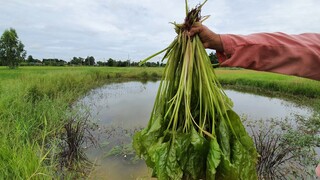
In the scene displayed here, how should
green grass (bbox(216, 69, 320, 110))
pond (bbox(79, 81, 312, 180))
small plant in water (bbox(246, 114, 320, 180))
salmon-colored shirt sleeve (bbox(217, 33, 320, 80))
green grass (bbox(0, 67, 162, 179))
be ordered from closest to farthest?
salmon-colored shirt sleeve (bbox(217, 33, 320, 80))
green grass (bbox(0, 67, 162, 179))
small plant in water (bbox(246, 114, 320, 180))
pond (bbox(79, 81, 312, 180))
green grass (bbox(216, 69, 320, 110))

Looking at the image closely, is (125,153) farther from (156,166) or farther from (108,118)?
(156,166)

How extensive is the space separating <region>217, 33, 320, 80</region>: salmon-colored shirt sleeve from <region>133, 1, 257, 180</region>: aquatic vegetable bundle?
12 cm

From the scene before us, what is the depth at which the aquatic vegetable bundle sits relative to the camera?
36.1 inches

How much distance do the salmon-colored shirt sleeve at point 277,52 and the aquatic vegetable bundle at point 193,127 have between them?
0.12 meters

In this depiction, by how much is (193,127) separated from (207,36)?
36 centimetres

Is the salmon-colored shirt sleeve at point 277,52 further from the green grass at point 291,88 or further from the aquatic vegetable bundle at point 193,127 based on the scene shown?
the green grass at point 291,88

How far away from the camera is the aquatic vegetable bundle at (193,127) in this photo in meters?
0.92

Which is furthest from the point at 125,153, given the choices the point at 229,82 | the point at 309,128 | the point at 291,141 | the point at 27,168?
the point at 229,82

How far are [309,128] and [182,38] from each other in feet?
25.3

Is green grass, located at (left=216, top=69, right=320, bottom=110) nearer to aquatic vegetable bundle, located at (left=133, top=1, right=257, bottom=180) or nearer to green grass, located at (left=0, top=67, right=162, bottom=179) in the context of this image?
green grass, located at (left=0, top=67, right=162, bottom=179)

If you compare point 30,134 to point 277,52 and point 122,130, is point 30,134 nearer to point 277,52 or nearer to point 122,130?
point 122,130

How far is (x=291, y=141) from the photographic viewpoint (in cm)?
511

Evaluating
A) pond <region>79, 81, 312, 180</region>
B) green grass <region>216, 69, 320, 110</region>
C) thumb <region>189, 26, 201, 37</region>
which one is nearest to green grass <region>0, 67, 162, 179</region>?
pond <region>79, 81, 312, 180</region>

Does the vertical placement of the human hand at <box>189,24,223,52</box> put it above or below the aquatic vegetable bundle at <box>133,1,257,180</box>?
above
